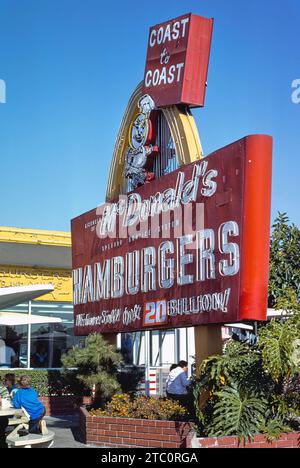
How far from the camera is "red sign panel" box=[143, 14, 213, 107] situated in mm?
15281

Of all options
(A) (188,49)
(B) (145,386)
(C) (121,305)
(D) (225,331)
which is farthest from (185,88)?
(D) (225,331)

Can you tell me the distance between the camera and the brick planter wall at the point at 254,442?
10570 millimetres

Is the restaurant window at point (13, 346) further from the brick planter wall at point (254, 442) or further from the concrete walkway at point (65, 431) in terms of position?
the brick planter wall at point (254, 442)

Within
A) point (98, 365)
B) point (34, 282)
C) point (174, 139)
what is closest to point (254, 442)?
point (98, 365)

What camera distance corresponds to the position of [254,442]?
10805 millimetres

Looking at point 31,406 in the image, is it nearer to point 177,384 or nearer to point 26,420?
point 26,420

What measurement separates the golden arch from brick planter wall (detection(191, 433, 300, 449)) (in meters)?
5.77

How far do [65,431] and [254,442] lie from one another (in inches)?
247

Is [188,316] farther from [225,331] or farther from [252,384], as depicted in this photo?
[225,331]

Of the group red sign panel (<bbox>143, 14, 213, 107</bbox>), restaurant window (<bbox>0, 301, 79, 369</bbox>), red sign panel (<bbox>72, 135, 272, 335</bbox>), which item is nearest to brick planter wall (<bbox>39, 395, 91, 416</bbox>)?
restaurant window (<bbox>0, 301, 79, 369</bbox>)

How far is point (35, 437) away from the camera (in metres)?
11.4

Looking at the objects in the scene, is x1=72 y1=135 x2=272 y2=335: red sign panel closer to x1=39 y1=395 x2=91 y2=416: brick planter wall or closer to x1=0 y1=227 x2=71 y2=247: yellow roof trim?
x1=39 y1=395 x2=91 y2=416: brick planter wall

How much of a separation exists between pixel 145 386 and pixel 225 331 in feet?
37.5
